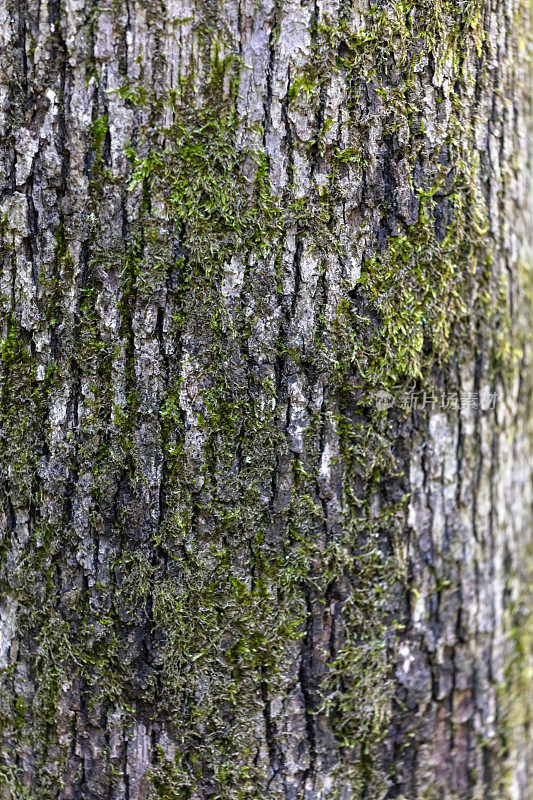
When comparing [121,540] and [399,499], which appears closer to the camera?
[121,540]

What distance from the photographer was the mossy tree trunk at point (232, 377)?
1.25 meters

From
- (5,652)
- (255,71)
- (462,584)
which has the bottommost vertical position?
(5,652)

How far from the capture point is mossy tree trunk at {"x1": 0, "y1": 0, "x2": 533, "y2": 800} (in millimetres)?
1254

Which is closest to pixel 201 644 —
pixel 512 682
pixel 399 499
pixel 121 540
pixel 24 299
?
pixel 121 540

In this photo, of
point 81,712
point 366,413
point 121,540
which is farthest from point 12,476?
point 366,413

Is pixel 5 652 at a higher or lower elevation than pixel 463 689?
higher

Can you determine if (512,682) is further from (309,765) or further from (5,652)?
(5,652)

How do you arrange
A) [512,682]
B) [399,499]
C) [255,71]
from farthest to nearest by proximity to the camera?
[512,682]
[399,499]
[255,71]

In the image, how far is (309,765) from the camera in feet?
4.62

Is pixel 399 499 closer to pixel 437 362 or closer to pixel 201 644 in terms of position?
pixel 437 362

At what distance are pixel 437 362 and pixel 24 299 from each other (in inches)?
39.6

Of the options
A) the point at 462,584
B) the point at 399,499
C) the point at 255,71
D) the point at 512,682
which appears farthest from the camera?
the point at 512,682

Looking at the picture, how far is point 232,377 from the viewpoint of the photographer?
1.31 metres

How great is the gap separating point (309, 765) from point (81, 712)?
562 mm
